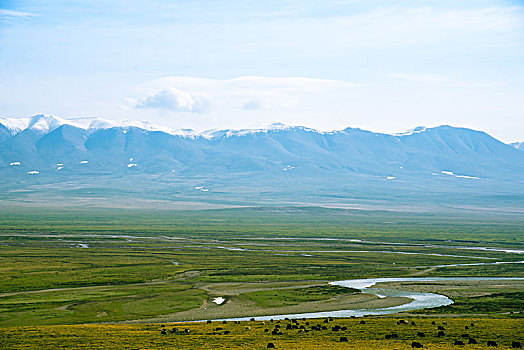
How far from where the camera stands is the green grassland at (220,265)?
58250mm

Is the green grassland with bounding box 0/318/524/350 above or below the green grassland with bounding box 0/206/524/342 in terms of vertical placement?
above

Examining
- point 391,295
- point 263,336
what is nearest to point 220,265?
point 391,295

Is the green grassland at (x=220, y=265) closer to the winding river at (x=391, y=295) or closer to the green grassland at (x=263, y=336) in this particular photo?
the green grassland at (x=263, y=336)

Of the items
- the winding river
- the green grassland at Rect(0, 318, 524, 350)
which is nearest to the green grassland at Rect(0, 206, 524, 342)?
the green grassland at Rect(0, 318, 524, 350)

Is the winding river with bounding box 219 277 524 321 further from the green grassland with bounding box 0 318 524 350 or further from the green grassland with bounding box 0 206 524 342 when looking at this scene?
the green grassland with bounding box 0 318 524 350

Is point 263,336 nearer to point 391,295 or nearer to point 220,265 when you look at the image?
point 391,295

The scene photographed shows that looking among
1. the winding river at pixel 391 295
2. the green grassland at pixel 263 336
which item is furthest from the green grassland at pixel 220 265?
the winding river at pixel 391 295

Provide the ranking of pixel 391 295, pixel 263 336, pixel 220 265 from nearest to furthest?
pixel 263 336
pixel 391 295
pixel 220 265

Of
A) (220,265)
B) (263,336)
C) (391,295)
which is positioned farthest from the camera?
(220,265)

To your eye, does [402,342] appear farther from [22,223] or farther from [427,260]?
[22,223]

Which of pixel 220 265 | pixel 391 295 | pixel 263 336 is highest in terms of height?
pixel 263 336

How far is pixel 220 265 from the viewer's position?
8931 cm

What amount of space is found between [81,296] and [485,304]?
122ft

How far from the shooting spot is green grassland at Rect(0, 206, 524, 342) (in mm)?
58250
